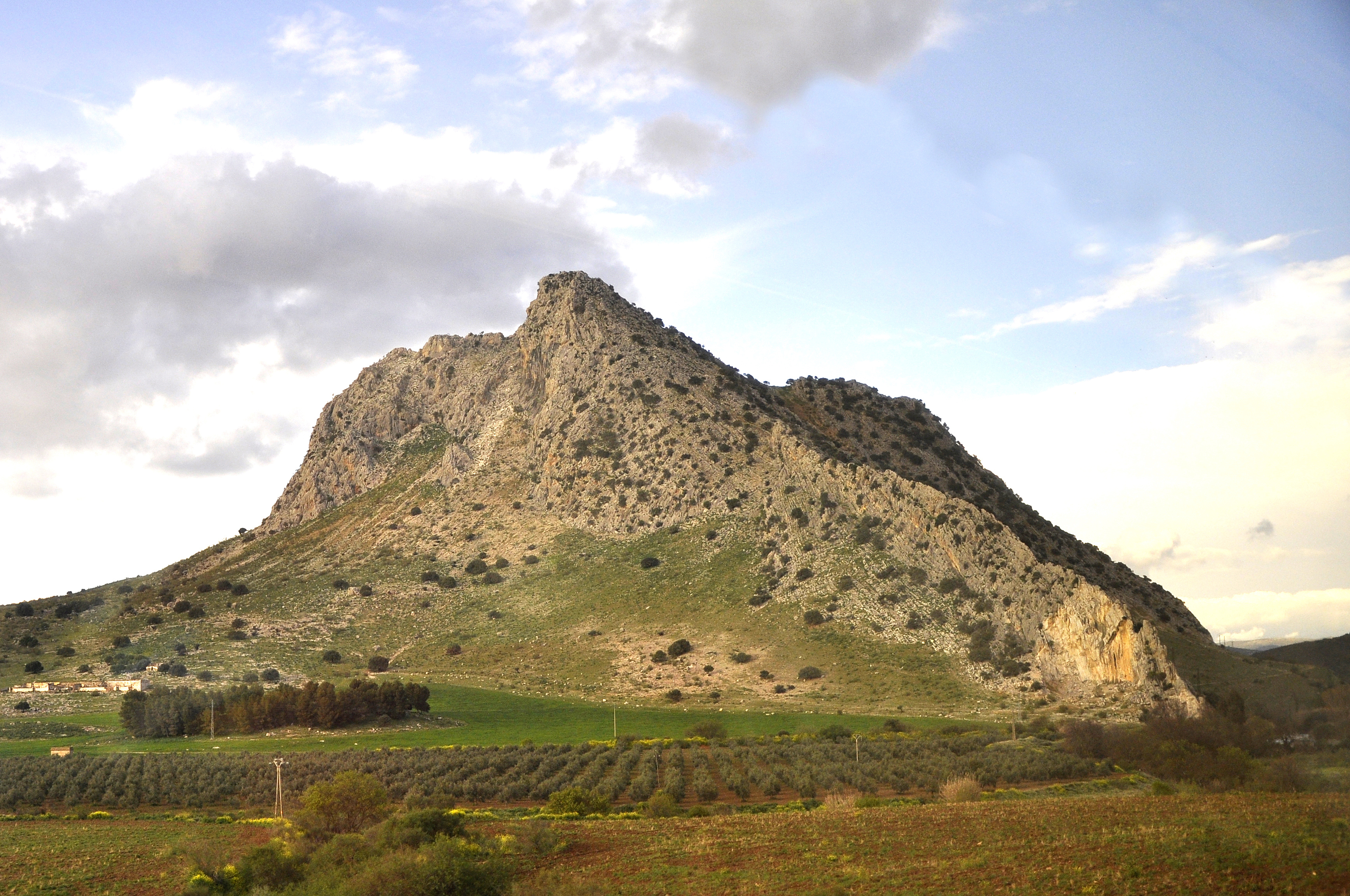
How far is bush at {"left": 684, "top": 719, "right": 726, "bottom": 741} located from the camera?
60094 millimetres

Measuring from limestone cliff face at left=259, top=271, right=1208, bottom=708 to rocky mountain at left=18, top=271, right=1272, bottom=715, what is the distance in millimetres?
267

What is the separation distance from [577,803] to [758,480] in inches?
2473

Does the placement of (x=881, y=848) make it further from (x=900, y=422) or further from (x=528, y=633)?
(x=900, y=422)

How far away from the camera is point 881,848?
90.2 ft

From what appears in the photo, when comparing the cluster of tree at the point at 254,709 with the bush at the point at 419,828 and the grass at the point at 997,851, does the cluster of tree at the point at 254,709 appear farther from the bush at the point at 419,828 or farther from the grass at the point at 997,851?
the bush at the point at 419,828

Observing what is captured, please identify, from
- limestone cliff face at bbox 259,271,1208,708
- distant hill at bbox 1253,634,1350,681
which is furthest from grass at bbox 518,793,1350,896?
distant hill at bbox 1253,634,1350,681

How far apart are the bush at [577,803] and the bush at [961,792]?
12217 millimetres

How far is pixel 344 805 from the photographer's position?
32.8 metres

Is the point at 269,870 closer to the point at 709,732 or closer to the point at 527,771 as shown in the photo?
the point at 527,771

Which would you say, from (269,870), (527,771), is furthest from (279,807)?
(527,771)

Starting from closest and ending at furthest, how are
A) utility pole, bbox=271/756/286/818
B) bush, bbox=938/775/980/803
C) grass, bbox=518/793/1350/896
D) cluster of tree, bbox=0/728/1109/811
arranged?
1. grass, bbox=518/793/1350/896
2. utility pole, bbox=271/756/286/818
3. bush, bbox=938/775/980/803
4. cluster of tree, bbox=0/728/1109/811

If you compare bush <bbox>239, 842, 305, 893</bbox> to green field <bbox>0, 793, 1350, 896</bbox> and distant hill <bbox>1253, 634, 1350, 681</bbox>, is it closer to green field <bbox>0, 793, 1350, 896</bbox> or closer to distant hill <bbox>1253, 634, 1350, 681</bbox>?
green field <bbox>0, 793, 1350, 896</bbox>

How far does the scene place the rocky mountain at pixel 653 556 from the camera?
7300 cm

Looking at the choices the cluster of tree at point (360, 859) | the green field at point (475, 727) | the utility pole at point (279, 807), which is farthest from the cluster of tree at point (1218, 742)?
the utility pole at point (279, 807)
